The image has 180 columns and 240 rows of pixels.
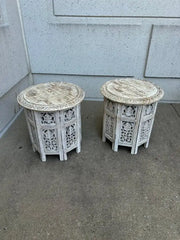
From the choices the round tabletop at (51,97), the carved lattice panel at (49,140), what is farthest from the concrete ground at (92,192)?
the round tabletop at (51,97)

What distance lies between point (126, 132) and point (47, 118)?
792mm

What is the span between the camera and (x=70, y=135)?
164cm

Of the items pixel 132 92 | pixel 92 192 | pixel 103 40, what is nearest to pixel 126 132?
pixel 132 92

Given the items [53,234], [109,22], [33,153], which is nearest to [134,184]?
[53,234]

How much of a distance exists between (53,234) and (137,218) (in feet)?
2.01

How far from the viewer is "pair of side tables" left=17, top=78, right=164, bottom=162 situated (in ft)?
4.74

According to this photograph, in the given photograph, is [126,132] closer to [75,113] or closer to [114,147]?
[114,147]

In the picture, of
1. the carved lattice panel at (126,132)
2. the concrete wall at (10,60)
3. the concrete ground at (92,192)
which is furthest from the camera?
the concrete wall at (10,60)

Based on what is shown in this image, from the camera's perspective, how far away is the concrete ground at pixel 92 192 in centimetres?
117

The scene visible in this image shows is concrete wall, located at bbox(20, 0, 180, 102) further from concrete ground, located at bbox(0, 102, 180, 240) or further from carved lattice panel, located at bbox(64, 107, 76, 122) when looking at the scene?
carved lattice panel, located at bbox(64, 107, 76, 122)

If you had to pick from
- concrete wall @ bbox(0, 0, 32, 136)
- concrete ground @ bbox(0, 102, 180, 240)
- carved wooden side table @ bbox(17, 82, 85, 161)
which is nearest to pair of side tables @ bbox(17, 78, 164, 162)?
carved wooden side table @ bbox(17, 82, 85, 161)

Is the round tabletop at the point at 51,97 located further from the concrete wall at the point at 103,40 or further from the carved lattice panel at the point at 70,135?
the concrete wall at the point at 103,40

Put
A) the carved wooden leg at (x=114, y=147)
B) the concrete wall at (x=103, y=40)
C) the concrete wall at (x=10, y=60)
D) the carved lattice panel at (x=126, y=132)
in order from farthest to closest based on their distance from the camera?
the concrete wall at (x=103, y=40)
the concrete wall at (x=10, y=60)
the carved wooden leg at (x=114, y=147)
the carved lattice panel at (x=126, y=132)

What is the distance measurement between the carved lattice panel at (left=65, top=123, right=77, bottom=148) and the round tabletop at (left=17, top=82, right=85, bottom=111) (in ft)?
0.85
